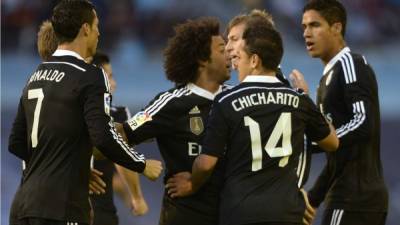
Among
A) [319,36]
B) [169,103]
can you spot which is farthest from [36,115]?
[319,36]

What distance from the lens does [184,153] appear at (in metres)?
5.46

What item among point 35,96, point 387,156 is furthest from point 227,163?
point 387,156

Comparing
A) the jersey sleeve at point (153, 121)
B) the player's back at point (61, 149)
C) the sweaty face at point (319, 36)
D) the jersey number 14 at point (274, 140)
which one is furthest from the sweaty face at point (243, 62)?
the sweaty face at point (319, 36)

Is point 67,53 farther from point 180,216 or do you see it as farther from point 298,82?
point 298,82

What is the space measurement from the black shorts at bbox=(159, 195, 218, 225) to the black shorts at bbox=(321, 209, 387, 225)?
3.08 feet

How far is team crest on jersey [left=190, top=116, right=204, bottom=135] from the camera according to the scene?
5.48m

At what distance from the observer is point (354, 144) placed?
591 centimetres

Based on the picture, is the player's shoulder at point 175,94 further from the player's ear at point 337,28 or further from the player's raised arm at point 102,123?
the player's ear at point 337,28

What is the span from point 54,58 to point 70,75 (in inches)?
7.6

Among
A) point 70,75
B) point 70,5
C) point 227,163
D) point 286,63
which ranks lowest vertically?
point 227,163

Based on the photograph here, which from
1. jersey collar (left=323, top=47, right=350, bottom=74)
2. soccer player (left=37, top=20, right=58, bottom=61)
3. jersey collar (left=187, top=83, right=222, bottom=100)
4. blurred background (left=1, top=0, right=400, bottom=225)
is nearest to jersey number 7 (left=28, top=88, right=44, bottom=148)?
soccer player (left=37, top=20, right=58, bottom=61)

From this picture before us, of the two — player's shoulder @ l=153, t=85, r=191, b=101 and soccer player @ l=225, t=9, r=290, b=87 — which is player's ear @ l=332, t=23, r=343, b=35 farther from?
player's shoulder @ l=153, t=85, r=191, b=101

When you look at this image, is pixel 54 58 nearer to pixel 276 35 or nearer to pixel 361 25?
pixel 276 35

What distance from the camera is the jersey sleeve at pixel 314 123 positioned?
16.9ft
